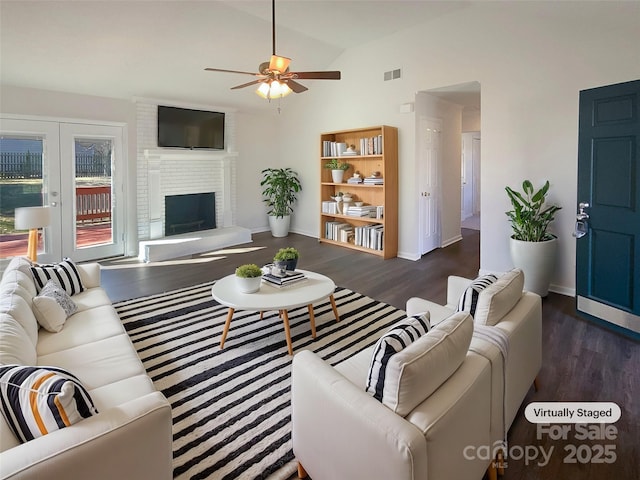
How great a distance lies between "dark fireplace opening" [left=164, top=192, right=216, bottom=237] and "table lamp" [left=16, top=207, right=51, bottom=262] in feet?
7.86

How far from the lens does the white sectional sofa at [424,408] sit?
1.21m

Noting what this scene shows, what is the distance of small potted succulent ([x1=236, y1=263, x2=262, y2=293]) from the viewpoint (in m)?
2.98

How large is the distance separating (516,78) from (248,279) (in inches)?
144

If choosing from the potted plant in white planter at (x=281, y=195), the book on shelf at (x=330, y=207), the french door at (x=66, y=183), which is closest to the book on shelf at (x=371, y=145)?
the book on shelf at (x=330, y=207)

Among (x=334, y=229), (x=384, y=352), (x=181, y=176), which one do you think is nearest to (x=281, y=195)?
(x=334, y=229)

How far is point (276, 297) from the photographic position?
293cm

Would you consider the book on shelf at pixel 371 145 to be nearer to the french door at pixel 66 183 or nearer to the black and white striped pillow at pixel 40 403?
the french door at pixel 66 183

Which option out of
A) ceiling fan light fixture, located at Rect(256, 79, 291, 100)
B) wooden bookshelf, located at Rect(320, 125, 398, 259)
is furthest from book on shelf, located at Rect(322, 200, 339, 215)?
ceiling fan light fixture, located at Rect(256, 79, 291, 100)

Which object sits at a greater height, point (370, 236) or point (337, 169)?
point (337, 169)

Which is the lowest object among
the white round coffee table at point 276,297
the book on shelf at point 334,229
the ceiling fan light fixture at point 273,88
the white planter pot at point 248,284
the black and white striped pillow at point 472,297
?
the white round coffee table at point 276,297

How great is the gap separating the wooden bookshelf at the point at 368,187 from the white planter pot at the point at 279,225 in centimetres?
96

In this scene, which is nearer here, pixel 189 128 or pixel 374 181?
pixel 374 181

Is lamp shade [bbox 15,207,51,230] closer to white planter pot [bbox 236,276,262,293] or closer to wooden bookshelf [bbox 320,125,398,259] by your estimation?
white planter pot [bbox 236,276,262,293]

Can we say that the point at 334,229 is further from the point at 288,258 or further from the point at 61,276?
the point at 61,276
